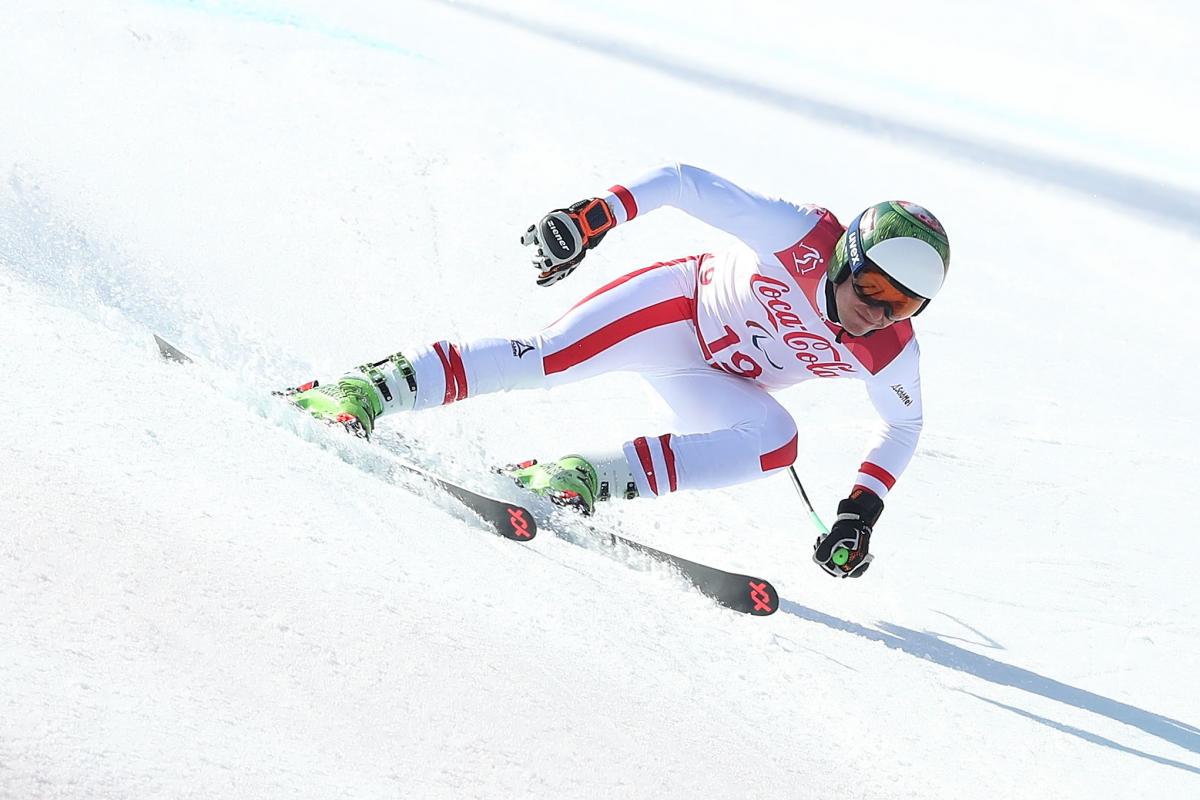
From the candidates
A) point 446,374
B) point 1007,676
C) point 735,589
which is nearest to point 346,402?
point 446,374

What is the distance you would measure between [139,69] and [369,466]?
18.3ft

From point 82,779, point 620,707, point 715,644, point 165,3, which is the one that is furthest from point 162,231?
point 165,3

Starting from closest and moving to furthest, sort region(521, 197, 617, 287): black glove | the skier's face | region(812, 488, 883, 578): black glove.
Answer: region(521, 197, 617, 287): black glove → the skier's face → region(812, 488, 883, 578): black glove

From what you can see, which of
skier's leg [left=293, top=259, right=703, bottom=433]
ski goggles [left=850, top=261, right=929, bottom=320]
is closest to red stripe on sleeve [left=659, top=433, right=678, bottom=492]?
skier's leg [left=293, top=259, right=703, bottom=433]

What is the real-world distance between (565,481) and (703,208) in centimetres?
87

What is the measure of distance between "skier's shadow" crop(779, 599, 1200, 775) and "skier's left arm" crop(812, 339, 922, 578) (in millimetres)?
172

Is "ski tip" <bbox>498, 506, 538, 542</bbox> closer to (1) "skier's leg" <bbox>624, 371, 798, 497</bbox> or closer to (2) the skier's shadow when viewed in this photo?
(1) "skier's leg" <bbox>624, 371, 798, 497</bbox>

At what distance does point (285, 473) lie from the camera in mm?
2178

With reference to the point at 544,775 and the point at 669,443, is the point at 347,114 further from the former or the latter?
the point at 544,775

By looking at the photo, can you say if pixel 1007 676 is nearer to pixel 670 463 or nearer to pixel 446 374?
pixel 670 463

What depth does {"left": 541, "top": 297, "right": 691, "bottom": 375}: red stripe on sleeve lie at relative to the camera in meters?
3.30

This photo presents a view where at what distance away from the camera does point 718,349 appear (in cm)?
348

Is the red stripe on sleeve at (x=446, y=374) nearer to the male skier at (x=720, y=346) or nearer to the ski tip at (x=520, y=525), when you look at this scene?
the male skier at (x=720, y=346)

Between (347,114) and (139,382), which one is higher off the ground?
(347,114)
